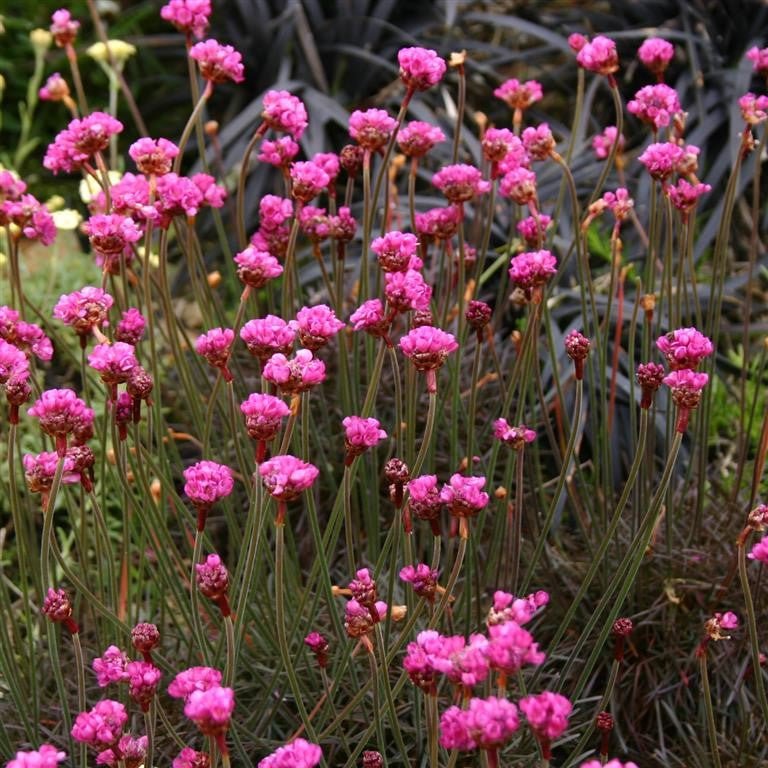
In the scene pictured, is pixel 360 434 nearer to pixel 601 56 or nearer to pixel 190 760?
pixel 190 760

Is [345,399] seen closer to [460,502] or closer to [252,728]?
[252,728]

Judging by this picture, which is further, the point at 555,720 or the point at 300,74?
the point at 300,74

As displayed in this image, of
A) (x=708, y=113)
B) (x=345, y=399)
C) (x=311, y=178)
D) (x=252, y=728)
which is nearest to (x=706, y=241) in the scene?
(x=708, y=113)

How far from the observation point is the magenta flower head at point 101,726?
1.00 metres

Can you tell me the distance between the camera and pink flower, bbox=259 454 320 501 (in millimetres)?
984

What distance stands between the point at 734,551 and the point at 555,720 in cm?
93

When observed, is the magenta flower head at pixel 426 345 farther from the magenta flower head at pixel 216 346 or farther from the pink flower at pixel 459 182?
the pink flower at pixel 459 182

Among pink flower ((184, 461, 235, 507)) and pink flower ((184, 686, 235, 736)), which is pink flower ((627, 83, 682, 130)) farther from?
pink flower ((184, 686, 235, 736))

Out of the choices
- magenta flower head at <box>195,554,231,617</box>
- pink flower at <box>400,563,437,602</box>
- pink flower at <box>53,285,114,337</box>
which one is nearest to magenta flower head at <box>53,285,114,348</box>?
pink flower at <box>53,285,114,337</box>

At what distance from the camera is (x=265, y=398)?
1031 millimetres

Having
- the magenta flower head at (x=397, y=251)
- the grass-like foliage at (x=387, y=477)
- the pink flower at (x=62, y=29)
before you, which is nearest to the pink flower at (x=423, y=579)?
the grass-like foliage at (x=387, y=477)

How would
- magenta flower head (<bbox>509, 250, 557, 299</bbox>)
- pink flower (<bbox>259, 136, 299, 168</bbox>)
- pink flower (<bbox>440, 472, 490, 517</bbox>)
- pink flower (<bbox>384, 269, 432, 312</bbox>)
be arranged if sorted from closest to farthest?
pink flower (<bbox>440, 472, 490, 517</bbox>) < pink flower (<bbox>384, 269, 432, 312</bbox>) < magenta flower head (<bbox>509, 250, 557, 299</bbox>) < pink flower (<bbox>259, 136, 299, 168</bbox>)

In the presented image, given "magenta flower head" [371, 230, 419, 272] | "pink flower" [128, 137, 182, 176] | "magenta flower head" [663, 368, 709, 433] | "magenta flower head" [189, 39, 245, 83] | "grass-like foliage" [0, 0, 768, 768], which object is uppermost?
"magenta flower head" [189, 39, 245, 83]

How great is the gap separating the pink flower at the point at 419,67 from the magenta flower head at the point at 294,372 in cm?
58
